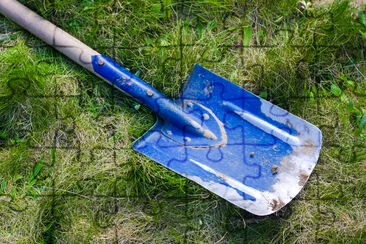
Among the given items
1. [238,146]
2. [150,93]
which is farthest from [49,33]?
[238,146]

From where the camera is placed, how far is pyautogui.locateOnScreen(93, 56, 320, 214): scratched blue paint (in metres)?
2.21

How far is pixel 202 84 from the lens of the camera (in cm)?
234

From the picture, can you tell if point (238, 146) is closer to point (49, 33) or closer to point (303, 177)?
point (303, 177)

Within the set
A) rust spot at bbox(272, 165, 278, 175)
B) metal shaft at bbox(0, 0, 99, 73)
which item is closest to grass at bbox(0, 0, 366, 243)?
metal shaft at bbox(0, 0, 99, 73)

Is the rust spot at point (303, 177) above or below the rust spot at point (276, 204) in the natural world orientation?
above

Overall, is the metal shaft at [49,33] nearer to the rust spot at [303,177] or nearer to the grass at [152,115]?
the grass at [152,115]

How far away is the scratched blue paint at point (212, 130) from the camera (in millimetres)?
2209

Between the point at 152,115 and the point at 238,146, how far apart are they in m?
0.46

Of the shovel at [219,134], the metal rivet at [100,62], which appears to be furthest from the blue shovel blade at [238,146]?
the metal rivet at [100,62]

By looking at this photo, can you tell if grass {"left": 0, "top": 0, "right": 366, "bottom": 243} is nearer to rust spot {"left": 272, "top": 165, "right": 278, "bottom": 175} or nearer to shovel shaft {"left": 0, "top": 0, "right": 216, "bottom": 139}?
shovel shaft {"left": 0, "top": 0, "right": 216, "bottom": 139}

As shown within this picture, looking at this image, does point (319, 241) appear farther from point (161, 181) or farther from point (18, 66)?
point (18, 66)

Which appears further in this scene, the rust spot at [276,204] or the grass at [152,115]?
the grass at [152,115]

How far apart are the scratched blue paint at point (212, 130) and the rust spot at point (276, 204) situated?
64 millimetres

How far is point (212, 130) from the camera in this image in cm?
229
